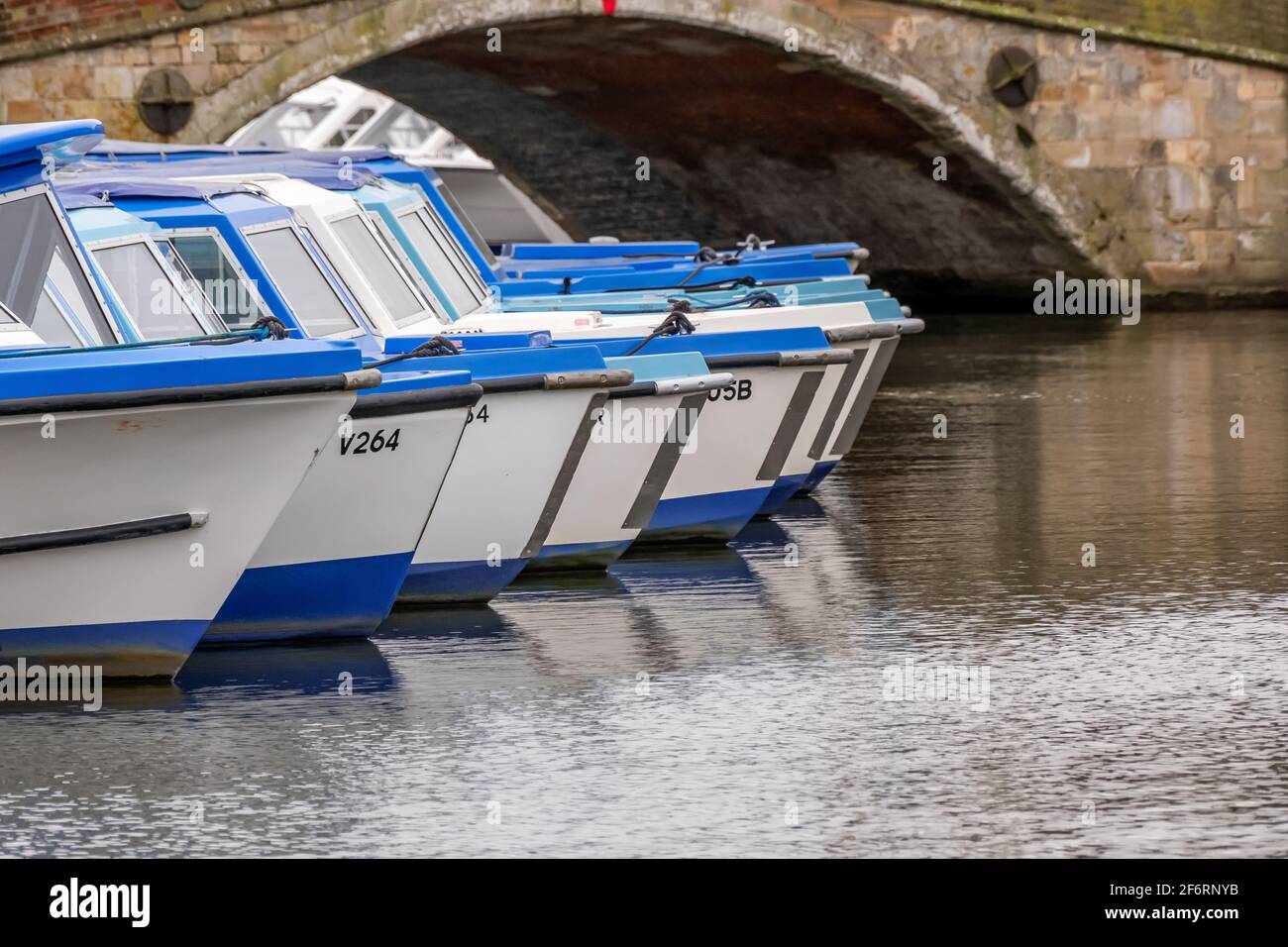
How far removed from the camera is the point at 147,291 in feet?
32.1

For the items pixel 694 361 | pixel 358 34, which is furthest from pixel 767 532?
pixel 358 34

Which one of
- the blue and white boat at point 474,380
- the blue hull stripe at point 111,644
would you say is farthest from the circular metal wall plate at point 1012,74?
the blue hull stripe at point 111,644

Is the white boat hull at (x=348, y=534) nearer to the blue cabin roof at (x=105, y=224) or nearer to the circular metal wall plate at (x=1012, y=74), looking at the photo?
the blue cabin roof at (x=105, y=224)

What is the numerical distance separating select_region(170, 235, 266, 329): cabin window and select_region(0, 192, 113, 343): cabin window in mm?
1264

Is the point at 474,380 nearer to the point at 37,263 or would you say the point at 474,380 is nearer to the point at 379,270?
the point at 37,263

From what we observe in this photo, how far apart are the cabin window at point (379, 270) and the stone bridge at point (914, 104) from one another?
12.9 metres

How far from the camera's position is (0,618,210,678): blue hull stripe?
8164 mm

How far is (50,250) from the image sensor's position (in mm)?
8789

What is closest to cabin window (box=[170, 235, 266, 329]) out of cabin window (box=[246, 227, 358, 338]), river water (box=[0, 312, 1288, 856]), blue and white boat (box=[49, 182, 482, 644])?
cabin window (box=[246, 227, 358, 338])

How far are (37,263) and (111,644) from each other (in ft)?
4.52

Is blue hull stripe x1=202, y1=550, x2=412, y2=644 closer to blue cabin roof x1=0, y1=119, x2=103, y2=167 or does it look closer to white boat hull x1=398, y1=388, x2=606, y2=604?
white boat hull x1=398, y1=388, x2=606, y2=604

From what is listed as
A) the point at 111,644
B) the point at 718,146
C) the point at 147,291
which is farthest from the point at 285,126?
the point at 111,644

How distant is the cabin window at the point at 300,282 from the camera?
415 inches
